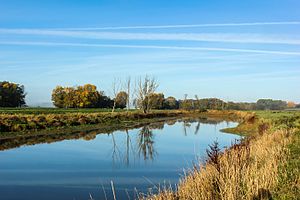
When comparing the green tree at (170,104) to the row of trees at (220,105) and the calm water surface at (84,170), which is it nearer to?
the row of trees at (220,105)

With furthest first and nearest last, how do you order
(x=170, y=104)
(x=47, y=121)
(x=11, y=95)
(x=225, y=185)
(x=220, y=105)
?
(x=220, y=105), (x=170, y=104), (x=11, y=95), (x=47, y=121), (x=225, y=185)

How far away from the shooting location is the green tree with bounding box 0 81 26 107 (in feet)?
252

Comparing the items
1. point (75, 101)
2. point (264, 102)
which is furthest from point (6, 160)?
point (264, 102)

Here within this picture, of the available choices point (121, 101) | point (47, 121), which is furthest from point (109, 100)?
point (47, 121)

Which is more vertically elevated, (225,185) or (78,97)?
(78,97)

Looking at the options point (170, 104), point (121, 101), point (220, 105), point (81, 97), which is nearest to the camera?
point (81, 97)

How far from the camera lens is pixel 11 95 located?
257 ft

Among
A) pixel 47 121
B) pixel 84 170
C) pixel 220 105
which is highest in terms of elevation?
pixel 220 105

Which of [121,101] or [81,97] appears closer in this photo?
[81,97]

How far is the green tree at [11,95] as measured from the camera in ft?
252

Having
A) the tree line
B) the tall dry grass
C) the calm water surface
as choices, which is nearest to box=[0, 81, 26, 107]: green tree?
the tree line

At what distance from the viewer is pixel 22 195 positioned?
1003 cm

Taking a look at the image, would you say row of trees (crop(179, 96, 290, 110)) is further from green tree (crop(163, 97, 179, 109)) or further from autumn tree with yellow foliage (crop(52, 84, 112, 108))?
autumn tree with yellow foliage (crop(52, 84, 112, 108))

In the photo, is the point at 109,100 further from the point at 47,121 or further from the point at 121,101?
the point at 47,121
